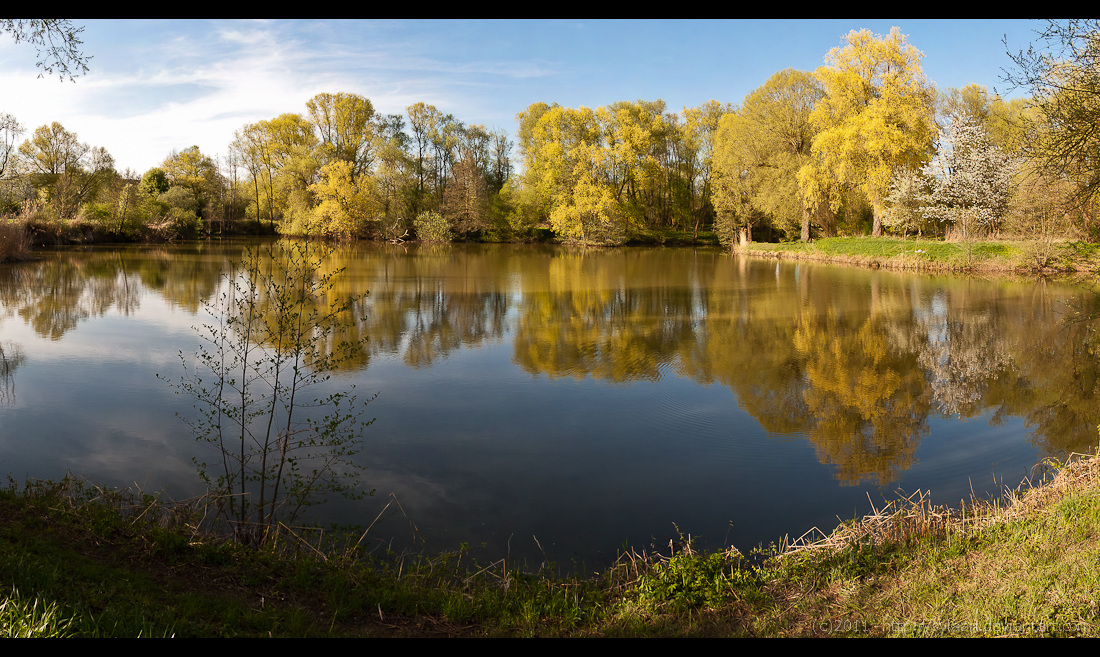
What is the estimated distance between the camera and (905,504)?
642 centimetres

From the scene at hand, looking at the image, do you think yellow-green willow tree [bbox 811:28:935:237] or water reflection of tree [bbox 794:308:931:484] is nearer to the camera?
water reflection of tree [bbox 794:308:931:484]

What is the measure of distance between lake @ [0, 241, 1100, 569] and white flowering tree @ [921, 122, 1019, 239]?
9431 mm

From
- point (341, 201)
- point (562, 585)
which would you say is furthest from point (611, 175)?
point (562, 585)

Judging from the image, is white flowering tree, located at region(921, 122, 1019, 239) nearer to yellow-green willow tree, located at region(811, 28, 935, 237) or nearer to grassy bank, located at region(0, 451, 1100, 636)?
yellow-green willow tree, located at region(811, 28, 935, 237)

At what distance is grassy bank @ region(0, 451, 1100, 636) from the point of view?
3.74 metres

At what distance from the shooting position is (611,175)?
2018 inches

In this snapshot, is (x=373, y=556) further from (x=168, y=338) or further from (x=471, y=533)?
(x=168, y=338)

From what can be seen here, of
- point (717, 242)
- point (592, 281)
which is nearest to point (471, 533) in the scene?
point (592, 281)

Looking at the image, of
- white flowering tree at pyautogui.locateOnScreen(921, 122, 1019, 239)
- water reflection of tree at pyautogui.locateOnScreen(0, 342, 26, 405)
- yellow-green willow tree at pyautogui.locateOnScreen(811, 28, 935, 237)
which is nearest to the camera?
water reflection of tree at pyautogui.locateOnScreen(0, 342, 26, 405)

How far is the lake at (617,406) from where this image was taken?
21.1ft

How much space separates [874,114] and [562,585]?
34852 mm

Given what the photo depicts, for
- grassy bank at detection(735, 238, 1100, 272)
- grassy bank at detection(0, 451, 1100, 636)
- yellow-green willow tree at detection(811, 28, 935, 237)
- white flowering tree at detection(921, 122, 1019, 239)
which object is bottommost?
grassy bank at detection(0, 451, 1100, 636)


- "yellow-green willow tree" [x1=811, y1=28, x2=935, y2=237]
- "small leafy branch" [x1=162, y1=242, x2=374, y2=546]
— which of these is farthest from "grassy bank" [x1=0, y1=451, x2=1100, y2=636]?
"yellow-green willow tree" [x1=811, y1=28, x2=935, y2=237]

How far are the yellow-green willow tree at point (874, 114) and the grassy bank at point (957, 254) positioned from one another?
8.43ft
